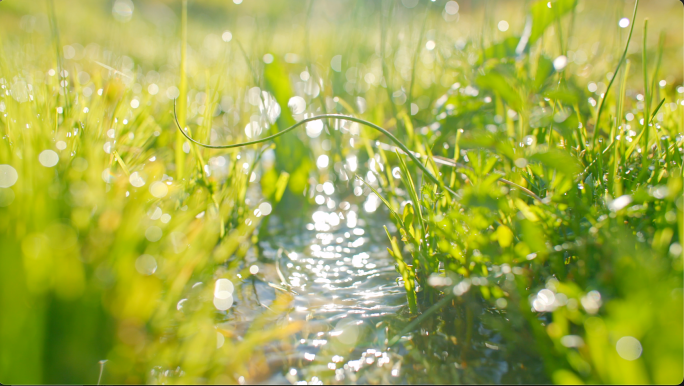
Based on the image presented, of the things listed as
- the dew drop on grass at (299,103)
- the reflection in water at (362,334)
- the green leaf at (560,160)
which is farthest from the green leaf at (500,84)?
the dew drop on grass at (299,103)

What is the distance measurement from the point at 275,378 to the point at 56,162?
58 cm

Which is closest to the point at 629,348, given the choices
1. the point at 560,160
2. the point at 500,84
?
the point at 560,160

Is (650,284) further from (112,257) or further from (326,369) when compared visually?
(112,257)

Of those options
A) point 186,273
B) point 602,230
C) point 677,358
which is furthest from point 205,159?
point 677,358

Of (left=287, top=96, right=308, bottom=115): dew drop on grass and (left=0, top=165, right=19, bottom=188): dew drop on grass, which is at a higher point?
(left=287, top=96, right=308, bottom=115): dew drop on grass

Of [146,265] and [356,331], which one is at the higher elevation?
[146,265]

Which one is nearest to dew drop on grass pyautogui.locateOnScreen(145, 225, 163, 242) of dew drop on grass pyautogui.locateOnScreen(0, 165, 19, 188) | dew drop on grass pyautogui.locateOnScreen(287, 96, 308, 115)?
dew drop on grass pyautogui.locateOnScreen(0, 165, 19, 188)

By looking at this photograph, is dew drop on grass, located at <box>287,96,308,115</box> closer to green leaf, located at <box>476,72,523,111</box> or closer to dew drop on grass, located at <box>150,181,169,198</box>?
dew drop on grass, located at <box>150,181,169,198</box>

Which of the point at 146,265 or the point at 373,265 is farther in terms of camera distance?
the point at 373,265

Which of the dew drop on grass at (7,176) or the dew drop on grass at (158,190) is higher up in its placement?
the dew drop on grass at (7,176)

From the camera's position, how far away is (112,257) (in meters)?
0.64

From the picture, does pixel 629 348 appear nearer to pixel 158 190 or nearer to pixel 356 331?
pixel 356 331

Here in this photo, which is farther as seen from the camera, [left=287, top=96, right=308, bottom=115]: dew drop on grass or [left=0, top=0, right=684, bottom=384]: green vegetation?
[left=287, top=96, right=308, bottom=115]: dew drop on grass

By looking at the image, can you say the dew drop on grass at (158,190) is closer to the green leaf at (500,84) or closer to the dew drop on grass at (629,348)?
the green leaf at (500,84)
